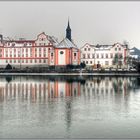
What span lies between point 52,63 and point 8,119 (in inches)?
1655

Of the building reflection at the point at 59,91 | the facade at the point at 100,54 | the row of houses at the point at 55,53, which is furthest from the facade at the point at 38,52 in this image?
the building reflection at the point at 59,91

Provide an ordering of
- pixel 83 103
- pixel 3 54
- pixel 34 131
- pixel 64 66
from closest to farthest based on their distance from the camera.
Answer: pixel 34 131, pixel 83 103, pixel 64 66, pixel 3 54

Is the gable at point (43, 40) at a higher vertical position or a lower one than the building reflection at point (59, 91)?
higher

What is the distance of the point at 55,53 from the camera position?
168 feet

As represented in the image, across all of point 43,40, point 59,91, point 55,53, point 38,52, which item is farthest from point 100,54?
point 59,91

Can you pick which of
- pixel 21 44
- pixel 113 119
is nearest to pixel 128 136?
pixel 113 119

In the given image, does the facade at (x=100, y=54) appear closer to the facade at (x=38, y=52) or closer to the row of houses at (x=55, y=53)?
the row of houses at (x=55, y=53)

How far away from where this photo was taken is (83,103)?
13109 mm

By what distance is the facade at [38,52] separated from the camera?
2009 inches

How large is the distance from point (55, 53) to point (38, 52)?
374 centimetres

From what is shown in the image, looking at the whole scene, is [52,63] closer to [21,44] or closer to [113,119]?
[21,44]

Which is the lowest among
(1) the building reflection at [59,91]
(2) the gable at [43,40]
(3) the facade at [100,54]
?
(1) the building reflection at [59,91]

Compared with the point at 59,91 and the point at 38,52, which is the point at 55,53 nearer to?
the point at 38,52

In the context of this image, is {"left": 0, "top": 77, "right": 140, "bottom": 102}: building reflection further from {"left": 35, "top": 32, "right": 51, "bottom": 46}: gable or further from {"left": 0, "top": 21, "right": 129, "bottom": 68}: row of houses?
{"left": 35, "top": 32, "right": 51, "bottom": 46}: gable
